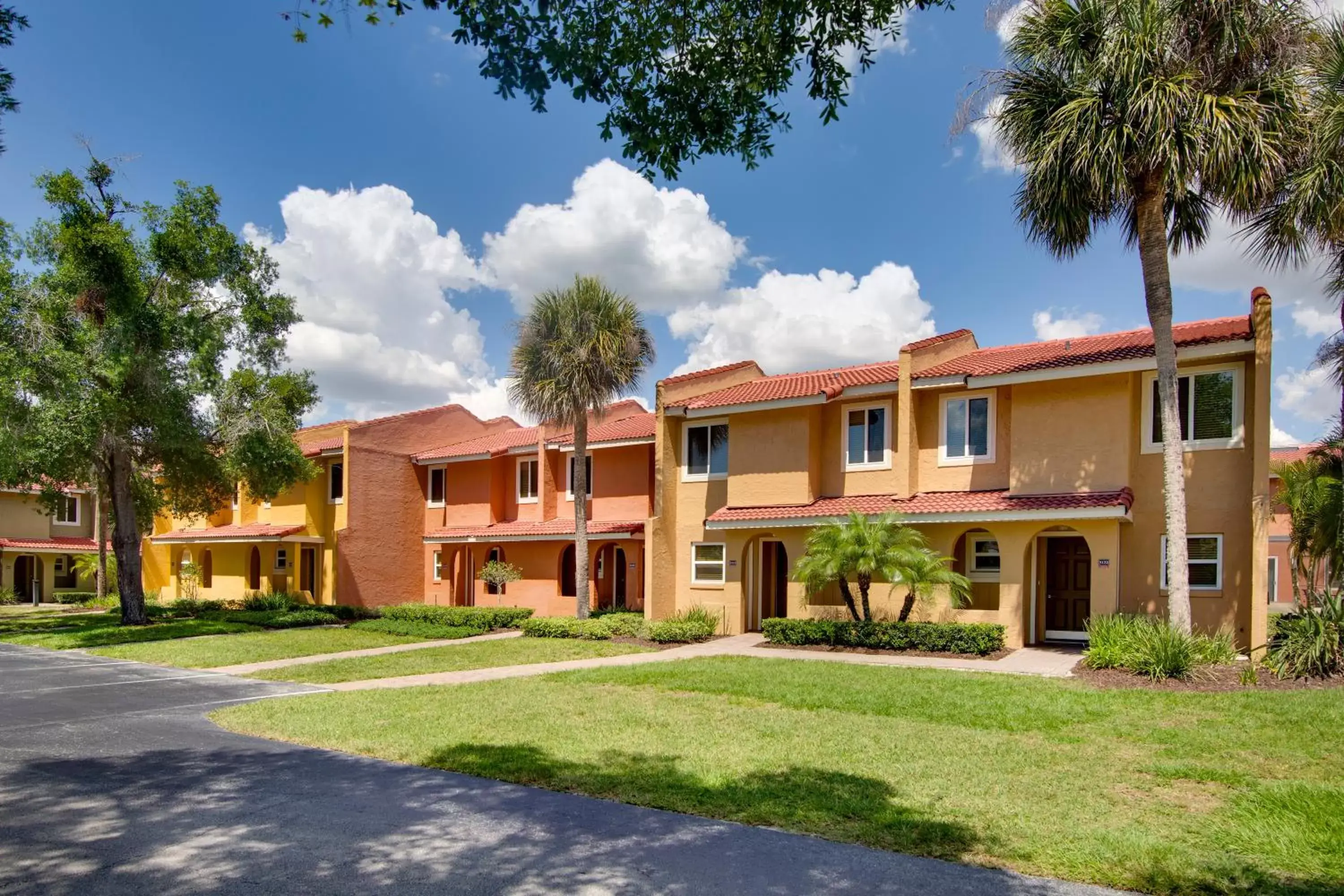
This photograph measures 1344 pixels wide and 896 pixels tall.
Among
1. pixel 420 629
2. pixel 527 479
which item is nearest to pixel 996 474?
pixel 420 629

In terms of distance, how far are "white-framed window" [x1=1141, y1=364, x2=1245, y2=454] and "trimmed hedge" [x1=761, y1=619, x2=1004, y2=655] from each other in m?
5.54

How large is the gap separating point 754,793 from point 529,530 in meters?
21.4

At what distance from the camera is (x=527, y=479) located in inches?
1233

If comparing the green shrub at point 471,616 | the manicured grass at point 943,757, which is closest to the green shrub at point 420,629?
the green shrub at point 471,616

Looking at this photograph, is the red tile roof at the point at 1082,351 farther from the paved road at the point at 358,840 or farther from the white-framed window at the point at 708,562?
the paved road at the point at 358,840

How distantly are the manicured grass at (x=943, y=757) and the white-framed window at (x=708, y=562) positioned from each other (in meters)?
8.56

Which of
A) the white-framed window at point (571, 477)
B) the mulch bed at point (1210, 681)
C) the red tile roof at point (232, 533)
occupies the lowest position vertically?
the mulch bed at point (1210, 681)

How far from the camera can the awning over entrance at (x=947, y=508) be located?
59.1 feet

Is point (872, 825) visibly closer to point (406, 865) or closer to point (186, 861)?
point (406, 865)

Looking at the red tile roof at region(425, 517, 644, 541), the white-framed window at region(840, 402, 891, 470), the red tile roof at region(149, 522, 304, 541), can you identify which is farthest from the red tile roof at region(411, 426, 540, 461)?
the white-framed window at region(840, 402, 891, 470)

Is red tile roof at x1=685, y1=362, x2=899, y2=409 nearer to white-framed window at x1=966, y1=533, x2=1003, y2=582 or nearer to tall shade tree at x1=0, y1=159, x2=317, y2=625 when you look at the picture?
white-framed window at x1=966, y1=533, x2=1003, y2=582

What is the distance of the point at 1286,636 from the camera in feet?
49.1

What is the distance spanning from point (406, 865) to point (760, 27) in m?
6.64

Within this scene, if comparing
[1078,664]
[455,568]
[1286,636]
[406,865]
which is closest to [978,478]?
[1078,664]
